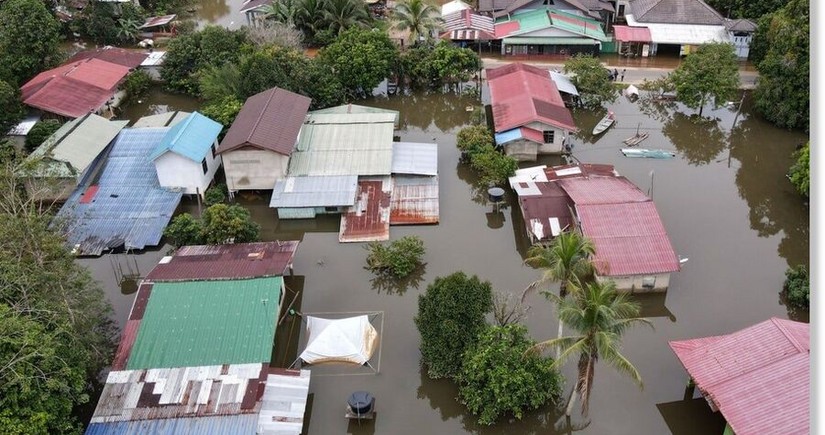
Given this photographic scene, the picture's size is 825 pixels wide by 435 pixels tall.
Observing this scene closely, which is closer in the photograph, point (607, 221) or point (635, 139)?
point (607, 221)

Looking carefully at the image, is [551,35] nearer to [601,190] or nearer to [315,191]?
[601,190]

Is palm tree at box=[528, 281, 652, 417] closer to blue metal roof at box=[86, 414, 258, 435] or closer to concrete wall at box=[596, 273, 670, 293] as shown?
concrete wall at box=[596, 273, 670, 293]

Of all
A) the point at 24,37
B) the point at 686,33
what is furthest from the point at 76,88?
the point at 686,33

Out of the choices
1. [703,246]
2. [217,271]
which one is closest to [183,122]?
[217,271]

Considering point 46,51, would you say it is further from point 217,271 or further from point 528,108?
point 528,108

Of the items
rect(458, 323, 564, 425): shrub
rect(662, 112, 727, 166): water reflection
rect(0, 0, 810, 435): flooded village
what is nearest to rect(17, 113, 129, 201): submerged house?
rect(0, 0, 810, 435): flooded village
